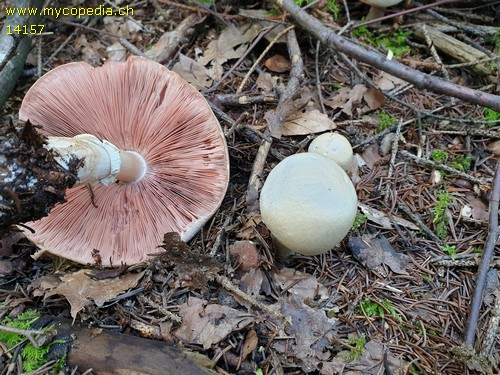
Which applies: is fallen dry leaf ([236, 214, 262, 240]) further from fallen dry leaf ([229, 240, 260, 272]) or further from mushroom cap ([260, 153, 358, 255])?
mushroom cap ([260, 153, 358, 255])

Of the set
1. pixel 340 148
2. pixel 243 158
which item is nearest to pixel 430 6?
pixel 340 148

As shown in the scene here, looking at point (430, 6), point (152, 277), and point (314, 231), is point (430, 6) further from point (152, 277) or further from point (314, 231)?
point (152, 277)

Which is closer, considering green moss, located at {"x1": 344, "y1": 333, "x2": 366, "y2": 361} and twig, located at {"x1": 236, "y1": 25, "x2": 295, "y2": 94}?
green moss, located at {"x1": 344, "y1": 333, "x2": 366, "y2": 361}

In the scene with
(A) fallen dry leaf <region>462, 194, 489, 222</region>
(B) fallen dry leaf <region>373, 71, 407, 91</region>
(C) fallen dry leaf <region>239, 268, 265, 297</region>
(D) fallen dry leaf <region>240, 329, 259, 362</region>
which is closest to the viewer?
(D) fallen dry leaf <region>240, 329, 259, 362</region>

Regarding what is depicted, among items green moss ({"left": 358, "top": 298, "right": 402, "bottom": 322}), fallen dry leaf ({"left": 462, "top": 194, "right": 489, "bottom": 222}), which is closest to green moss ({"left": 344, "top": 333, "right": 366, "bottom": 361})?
green moss ({"left": 358, "top": 298, "right": 402, "bottom": 322})

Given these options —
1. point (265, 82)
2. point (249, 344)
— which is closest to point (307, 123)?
point (265, 82)
